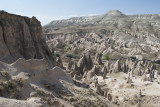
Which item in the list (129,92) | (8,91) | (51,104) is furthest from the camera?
(129,92)

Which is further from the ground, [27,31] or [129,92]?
[27,31]

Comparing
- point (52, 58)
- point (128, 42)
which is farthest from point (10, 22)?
point (128, 42)

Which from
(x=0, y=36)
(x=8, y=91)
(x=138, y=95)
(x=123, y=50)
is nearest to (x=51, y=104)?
(x=8, y=91)

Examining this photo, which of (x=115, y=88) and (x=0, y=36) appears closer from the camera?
(x=0, y=36)

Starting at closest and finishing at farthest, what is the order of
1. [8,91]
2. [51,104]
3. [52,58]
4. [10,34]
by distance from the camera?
[8,91] < [51,104] < [10,34] < [52,58]

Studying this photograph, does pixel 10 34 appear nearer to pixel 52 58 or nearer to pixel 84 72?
pixel 52 58

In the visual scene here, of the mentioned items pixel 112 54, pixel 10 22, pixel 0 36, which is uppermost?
pixel 10 22
